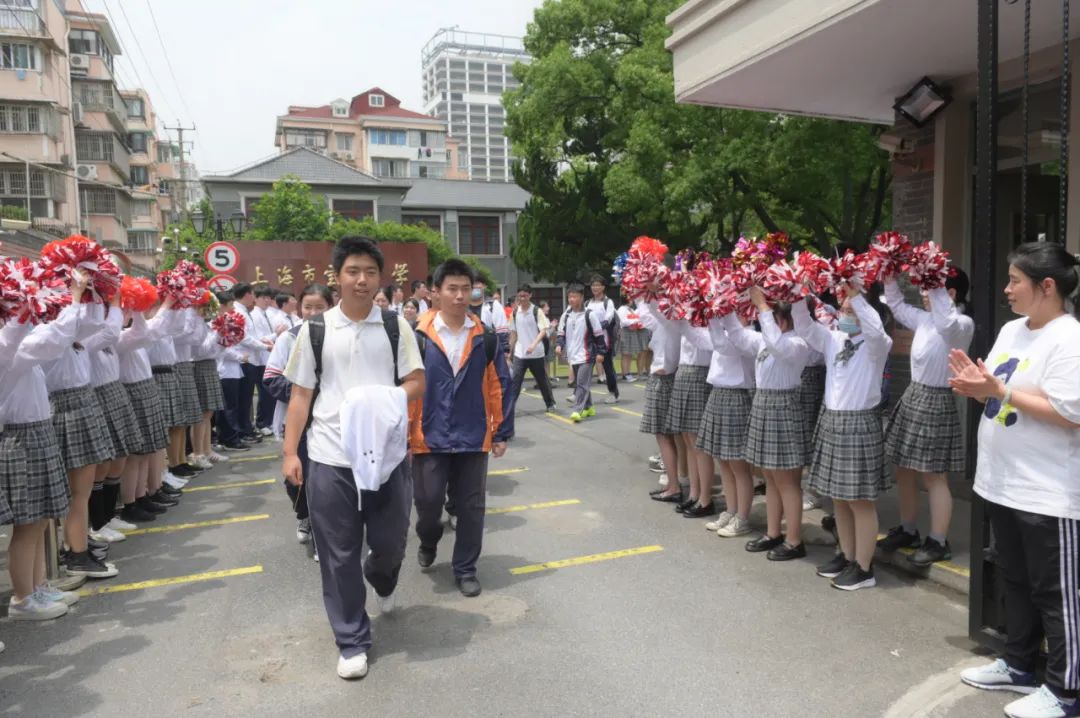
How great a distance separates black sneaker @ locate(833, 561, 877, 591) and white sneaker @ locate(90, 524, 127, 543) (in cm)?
531

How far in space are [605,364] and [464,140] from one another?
131928 millimetres

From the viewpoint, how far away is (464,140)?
451 feet

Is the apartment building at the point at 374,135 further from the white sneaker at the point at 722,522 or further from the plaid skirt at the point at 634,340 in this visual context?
the white sneaker at the point at 722,522

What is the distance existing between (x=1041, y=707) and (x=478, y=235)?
40960 mm

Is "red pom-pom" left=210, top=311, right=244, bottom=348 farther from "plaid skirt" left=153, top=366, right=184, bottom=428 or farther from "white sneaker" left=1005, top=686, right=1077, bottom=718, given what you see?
"white sneaker" left=1005, top=686, right=1077, bottom=718

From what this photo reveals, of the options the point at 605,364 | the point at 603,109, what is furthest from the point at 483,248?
the point at 605,364

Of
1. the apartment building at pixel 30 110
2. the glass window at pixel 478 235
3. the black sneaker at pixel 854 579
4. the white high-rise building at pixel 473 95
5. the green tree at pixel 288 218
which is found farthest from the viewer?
the white high-rise building at pixel 473 95

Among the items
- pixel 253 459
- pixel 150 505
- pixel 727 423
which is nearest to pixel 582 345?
pixel 253 459

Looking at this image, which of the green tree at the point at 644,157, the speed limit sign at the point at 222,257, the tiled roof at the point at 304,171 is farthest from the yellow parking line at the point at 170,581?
the tiled roof at the point at 304,171

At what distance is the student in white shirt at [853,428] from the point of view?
14.8 feet

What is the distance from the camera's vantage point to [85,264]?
4.48 m

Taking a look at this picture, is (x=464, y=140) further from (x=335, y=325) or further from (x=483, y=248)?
(x=335, y=325)

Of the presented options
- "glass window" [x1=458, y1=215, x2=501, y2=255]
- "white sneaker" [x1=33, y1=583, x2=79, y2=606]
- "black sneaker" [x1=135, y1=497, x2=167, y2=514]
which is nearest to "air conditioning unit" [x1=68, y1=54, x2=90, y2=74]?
"glass window" [x1=458, y1=215, x2=501, y2=255]

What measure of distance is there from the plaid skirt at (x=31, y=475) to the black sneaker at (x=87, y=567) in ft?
2.84
